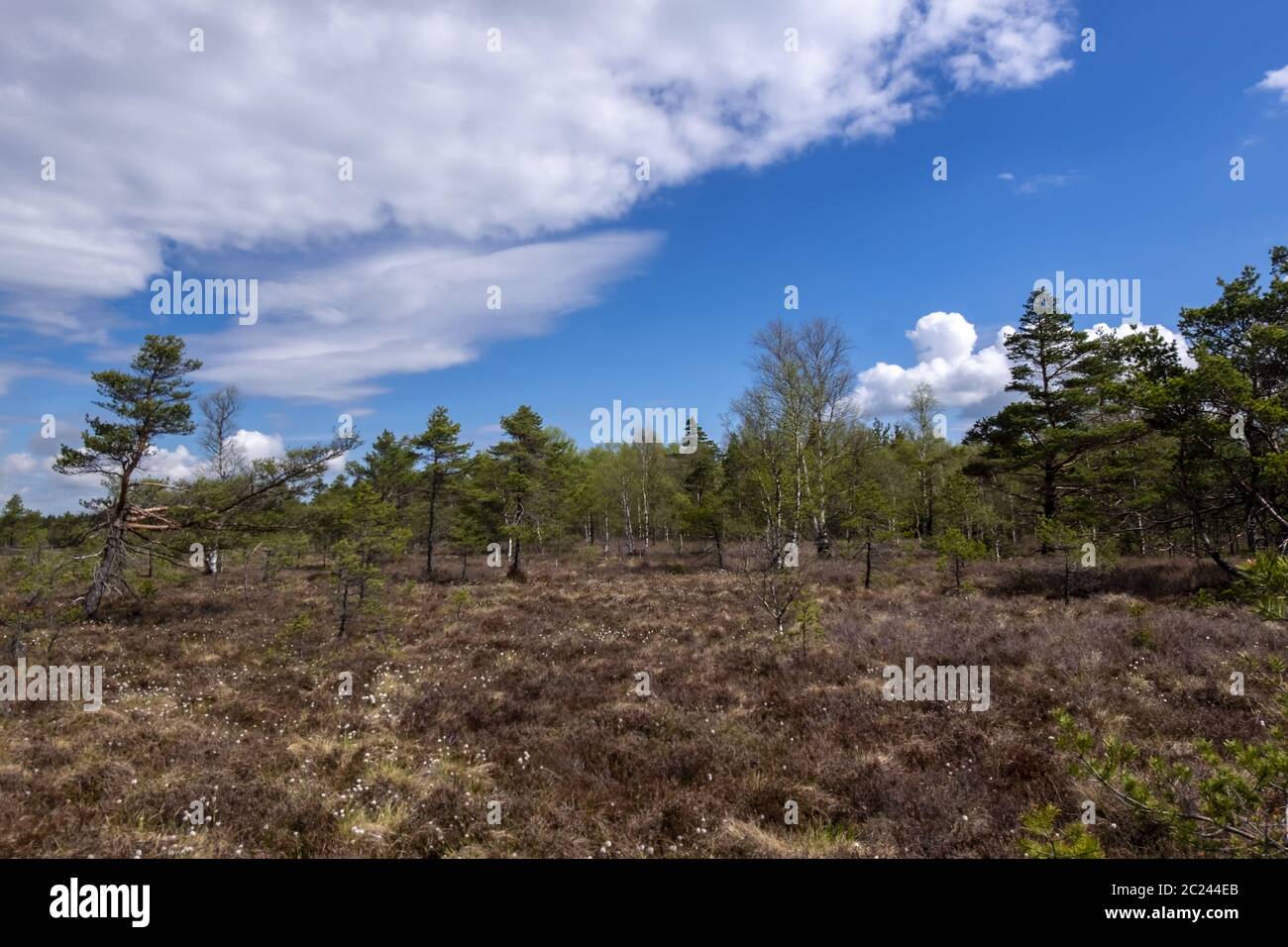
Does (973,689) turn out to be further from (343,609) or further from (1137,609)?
(343,609)

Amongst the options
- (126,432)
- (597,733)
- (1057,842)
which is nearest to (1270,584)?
(1057,842)

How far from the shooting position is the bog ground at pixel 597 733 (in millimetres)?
5516

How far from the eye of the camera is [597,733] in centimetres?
802

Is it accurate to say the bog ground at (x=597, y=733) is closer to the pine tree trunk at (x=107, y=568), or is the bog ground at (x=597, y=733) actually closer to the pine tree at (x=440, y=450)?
the pine tree trunk at (x=107, y=568)

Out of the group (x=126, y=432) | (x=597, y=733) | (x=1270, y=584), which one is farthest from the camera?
(x=126, y=432)

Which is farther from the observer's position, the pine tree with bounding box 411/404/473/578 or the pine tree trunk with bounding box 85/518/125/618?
the pine tree with bounding box 411/404/473/578

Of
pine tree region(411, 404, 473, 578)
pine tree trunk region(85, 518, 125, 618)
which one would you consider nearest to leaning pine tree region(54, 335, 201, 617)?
pine tree trunk region(85, 518, 125, 618)

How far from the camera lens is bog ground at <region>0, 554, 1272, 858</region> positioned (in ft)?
18.1

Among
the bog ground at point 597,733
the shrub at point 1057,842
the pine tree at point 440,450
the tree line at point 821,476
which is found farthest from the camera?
the pine tree at point 440,450

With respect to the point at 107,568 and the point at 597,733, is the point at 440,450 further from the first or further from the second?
the point at 597,733

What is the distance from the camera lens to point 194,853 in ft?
16.8

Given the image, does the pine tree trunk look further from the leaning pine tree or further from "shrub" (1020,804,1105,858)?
"shrub" (1020,804,1105,858)

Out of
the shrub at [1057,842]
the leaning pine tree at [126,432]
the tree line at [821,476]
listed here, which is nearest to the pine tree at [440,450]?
the tree line at [821,476]

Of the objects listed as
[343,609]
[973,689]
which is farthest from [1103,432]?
[343,609]
